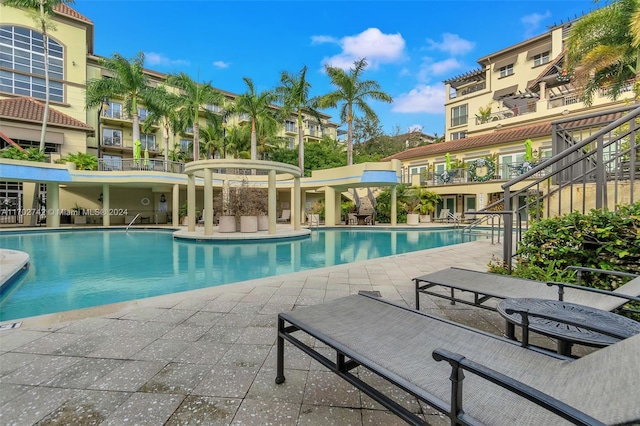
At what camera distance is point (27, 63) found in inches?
924

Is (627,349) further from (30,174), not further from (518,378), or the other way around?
Result: (30,174)

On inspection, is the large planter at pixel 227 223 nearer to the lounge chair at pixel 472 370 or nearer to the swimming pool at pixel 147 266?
the swimming pool at pixel 147 266

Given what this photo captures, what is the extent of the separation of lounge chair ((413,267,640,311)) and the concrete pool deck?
0.42m

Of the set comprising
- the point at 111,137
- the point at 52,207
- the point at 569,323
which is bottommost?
the point at 569,323

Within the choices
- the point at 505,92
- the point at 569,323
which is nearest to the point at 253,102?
the point at 569,323

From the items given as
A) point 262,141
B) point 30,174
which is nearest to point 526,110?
point 262,141

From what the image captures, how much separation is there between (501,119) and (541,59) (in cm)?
719

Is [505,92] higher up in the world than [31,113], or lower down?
higher up

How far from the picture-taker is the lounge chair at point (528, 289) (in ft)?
7.83

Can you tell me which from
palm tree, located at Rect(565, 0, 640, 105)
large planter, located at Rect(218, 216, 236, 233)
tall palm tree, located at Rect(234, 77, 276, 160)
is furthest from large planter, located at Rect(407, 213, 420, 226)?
tall palm tree, located at Rect(234, 77, 276, 160)

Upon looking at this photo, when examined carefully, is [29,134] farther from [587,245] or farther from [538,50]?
[538,50]

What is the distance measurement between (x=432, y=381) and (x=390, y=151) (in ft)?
127

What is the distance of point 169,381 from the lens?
2.19 m

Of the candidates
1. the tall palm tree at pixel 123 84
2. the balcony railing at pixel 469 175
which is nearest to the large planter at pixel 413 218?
the balcony railing at pixel 469 175
